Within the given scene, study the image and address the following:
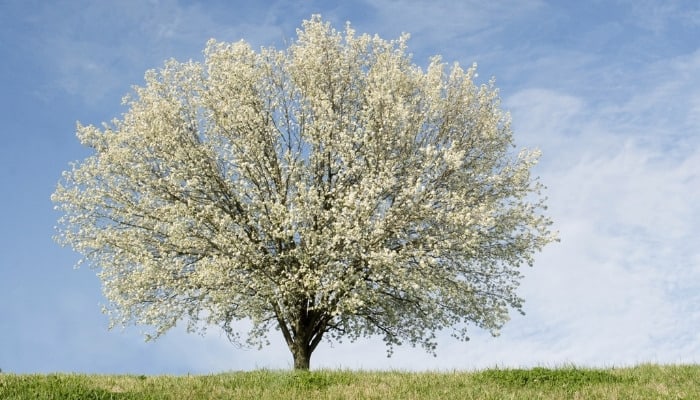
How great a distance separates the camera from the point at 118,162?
25047 mm

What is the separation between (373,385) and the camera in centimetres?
1439

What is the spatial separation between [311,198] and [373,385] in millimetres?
8912

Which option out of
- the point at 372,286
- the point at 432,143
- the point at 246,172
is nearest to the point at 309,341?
the point at 372,286

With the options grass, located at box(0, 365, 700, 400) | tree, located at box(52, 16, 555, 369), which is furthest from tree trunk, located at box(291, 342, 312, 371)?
grass, located at box(0, 365, 700, 400)

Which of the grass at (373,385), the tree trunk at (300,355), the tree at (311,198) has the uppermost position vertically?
the tree at (311,198)

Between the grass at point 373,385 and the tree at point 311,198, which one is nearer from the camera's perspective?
the grass at point 373,385

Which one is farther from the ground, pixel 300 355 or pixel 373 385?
pixel 300 355

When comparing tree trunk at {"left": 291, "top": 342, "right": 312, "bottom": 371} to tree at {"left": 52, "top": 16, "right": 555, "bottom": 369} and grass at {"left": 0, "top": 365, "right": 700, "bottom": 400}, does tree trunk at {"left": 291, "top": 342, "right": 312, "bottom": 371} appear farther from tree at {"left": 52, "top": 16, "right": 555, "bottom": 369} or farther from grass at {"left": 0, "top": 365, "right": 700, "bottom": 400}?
grass at {"left": 0, "top": 365, "right": 700, "bottom": 400}

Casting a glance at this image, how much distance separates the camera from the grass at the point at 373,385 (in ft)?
43.4

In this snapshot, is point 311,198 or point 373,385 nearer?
point 373,385

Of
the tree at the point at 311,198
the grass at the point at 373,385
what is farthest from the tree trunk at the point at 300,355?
the grass at the point at 373,385

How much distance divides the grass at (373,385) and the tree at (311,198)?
6099mm

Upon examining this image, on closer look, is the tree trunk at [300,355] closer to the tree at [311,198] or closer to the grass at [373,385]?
the tree at [311,198]

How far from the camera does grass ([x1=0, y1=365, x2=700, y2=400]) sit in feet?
43.4
